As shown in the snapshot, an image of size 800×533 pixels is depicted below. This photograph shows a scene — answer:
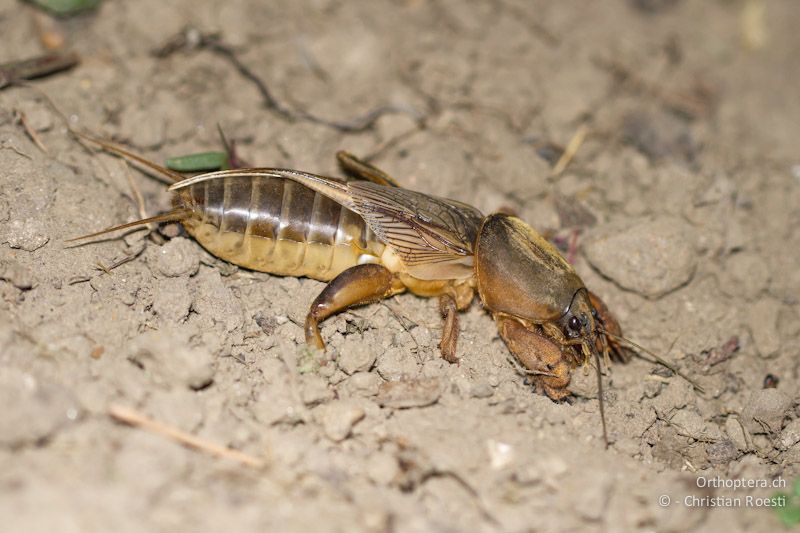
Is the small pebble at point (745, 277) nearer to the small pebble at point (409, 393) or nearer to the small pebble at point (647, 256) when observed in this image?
the small pebble at point (647, 256)

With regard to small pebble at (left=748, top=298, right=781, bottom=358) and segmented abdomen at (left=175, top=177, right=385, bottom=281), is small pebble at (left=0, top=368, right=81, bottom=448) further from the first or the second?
small pebble at (left=748, top=298, right=781, bottom=358)

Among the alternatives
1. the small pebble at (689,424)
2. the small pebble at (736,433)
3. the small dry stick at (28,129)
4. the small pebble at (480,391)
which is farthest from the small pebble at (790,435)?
the small dry stick at (28,129)

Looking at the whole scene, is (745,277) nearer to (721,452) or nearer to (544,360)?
(721,452)

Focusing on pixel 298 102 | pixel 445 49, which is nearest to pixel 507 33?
pixel 445 49

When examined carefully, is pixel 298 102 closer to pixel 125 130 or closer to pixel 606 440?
pixel 125 130

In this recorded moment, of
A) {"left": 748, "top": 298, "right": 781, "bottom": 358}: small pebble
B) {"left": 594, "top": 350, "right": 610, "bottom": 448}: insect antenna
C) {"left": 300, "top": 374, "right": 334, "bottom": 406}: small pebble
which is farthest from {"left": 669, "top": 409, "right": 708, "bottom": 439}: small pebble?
{"left": 300, "top": 374, "right": 334, "bottom": 406}: small pebble

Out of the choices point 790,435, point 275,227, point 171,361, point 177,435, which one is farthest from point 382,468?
point 790,435
